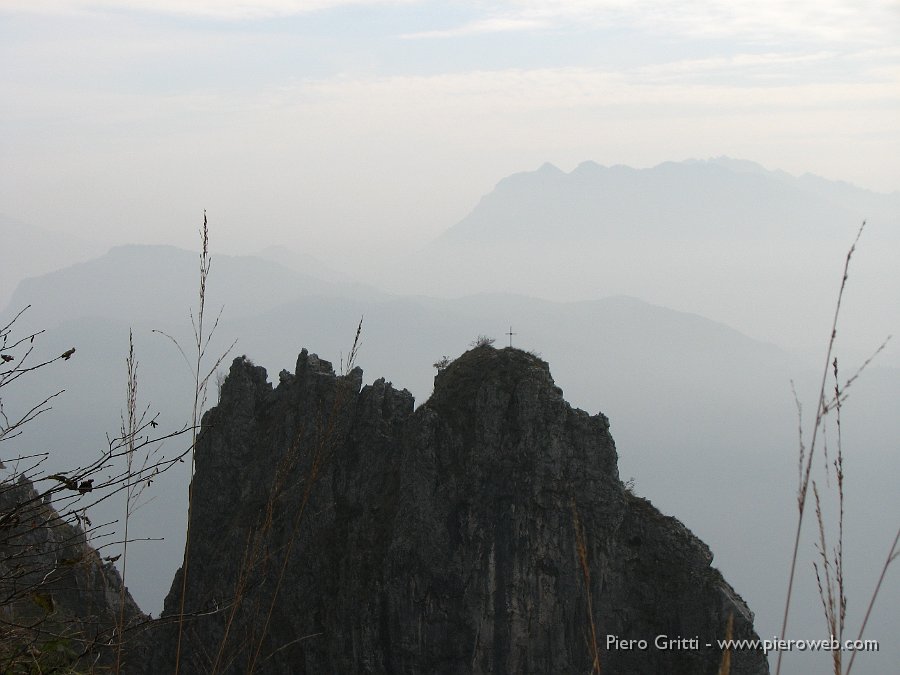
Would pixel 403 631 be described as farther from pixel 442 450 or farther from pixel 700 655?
pixel 700 655

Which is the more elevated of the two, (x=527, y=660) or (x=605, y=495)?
(x=605, y=495)

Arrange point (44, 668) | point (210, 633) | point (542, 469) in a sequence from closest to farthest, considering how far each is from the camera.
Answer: point (44, 668) → point (542, 469) → point (210, 633)

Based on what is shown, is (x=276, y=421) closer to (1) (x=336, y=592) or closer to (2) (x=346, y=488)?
(2) (x=346, y=488)

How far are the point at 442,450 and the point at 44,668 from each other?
3385 cm

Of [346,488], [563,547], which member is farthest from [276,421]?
[563,547]

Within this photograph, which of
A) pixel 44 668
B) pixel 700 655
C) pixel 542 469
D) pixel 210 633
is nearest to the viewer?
pixel 44 668

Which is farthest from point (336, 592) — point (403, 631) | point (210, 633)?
point (210, 633)

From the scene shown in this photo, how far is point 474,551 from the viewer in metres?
37.6

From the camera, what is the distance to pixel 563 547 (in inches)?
1462

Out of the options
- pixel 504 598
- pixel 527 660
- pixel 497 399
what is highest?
pixel 497 399

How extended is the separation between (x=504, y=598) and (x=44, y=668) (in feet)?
112

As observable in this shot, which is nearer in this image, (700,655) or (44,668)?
(44,668)

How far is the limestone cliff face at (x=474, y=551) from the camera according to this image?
119ft

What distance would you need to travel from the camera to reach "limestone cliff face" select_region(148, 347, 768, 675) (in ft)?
119
